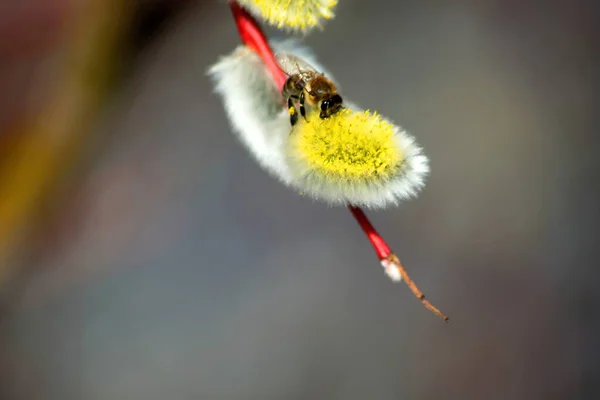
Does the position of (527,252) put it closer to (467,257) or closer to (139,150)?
(467,257)

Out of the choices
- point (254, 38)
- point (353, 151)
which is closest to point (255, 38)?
point (254, 38)

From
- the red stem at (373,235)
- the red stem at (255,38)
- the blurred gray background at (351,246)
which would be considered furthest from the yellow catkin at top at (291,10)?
the blurred gray background at (351,246)

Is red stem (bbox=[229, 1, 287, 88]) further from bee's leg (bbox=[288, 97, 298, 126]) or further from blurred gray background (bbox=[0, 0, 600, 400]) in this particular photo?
blurred gray background (bbox=[0, 0, 600, 400])

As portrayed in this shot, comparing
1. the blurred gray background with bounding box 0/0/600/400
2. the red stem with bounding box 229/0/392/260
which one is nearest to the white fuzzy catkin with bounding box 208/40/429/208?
the red stem with bounding box 229/0/392/260

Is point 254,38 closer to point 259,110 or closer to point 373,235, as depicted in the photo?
point 259,110

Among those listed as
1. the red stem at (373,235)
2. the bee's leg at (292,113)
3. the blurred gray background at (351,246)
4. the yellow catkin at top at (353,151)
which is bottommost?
the red stem at (373,235)

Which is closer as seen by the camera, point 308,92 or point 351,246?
point 308,92

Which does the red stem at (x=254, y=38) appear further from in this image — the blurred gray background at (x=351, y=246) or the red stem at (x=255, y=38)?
the blurred gray background at (x=351, y=246)
